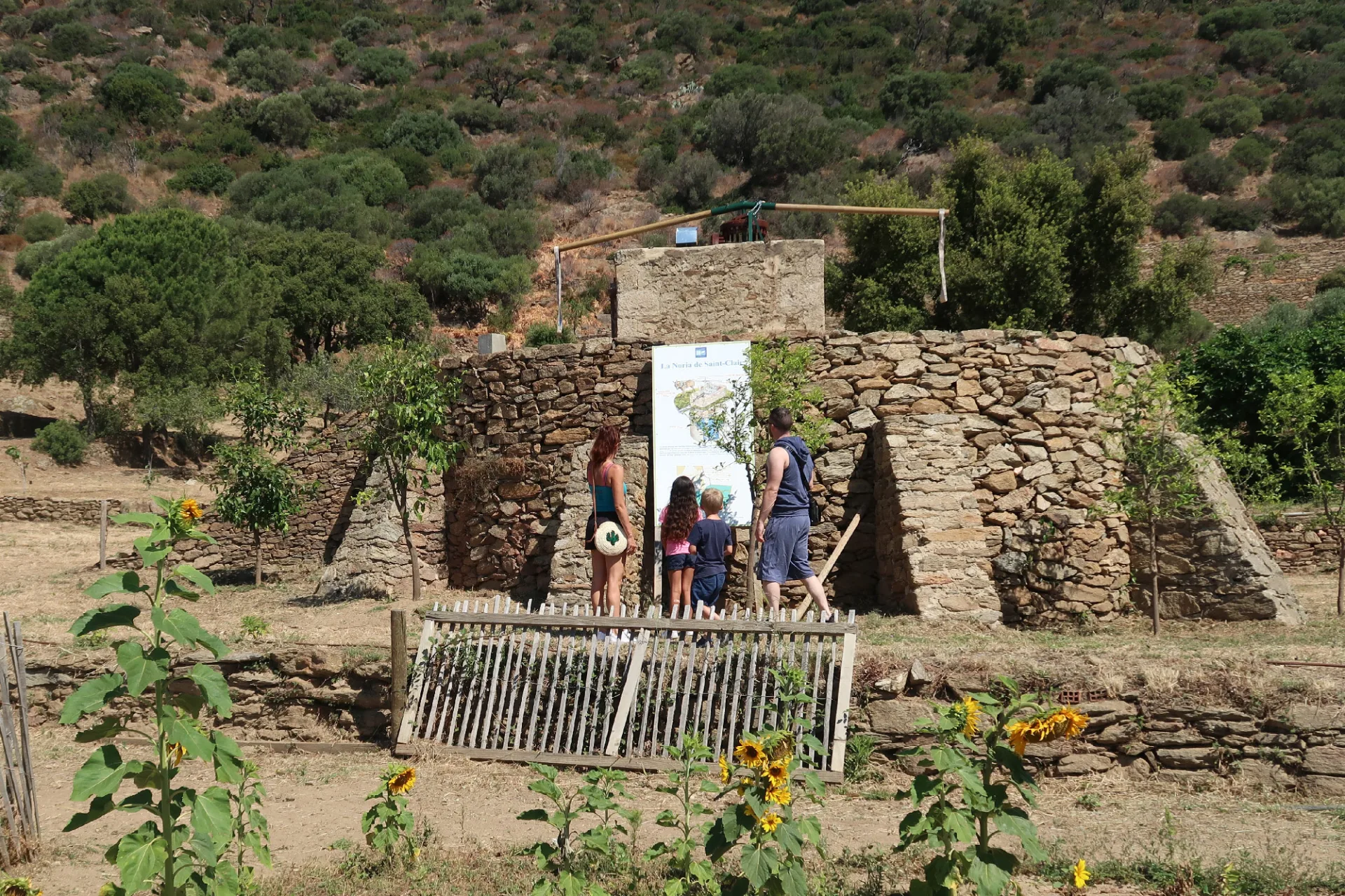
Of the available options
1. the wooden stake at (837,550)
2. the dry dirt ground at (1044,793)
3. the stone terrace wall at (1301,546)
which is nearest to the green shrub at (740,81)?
the stone terrace wall at (1301,546)

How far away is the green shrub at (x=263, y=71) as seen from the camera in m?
53.5

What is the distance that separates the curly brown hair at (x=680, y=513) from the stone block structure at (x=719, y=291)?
9.68ft

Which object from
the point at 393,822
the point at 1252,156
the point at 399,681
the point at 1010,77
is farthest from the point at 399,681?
the point at 1010,77

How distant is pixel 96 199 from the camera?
4041 cm

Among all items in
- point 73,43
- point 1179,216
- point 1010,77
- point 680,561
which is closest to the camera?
point 680,561

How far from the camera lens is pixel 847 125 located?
4538cm

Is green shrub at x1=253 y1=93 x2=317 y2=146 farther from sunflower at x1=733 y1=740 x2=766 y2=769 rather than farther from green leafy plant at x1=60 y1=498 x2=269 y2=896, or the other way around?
sunflower at x1=733 y1=740 x2=766 y2=769

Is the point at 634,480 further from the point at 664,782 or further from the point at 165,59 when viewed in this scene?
the point at 165,59

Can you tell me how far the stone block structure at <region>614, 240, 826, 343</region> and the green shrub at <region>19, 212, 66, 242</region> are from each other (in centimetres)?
3380

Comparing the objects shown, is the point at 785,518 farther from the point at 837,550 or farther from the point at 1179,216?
the point at 1179,216

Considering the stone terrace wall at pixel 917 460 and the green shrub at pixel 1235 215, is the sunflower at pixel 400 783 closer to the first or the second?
the stone terrace wall at pixel 917 460

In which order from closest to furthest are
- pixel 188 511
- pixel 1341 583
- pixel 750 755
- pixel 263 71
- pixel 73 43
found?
pixel 188 511, pixel 750 755, pixel 1341 583, pixel 73 43, pixel 263 71

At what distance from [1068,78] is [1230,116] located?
6762mm

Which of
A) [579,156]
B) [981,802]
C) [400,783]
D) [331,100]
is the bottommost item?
[400,783]
